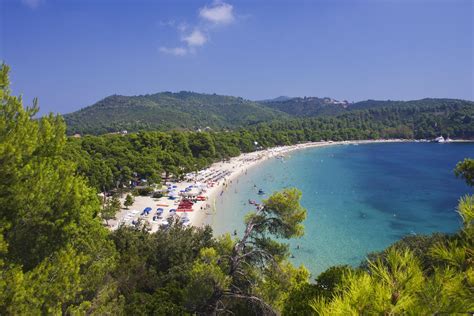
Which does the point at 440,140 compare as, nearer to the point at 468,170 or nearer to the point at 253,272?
the point at 468,170

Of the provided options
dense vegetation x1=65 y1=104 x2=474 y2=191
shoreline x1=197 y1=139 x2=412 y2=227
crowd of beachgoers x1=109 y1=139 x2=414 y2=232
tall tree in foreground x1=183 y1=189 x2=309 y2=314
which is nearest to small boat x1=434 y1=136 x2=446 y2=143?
dense vegetation x1=65 y1=104 x2=474 y2=191

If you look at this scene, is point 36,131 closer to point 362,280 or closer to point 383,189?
point 362,280

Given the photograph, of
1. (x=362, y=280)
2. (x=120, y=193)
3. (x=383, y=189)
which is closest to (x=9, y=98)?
(x=362, y=280)

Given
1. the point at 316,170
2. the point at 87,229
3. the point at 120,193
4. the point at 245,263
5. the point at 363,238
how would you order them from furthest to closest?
1. the point at 316,170
2. the point at 120,193
3. the point at 363,238
4. the point at 245,263
5. the point at 87,229

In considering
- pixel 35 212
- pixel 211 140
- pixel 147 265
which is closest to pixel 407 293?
pixel 35 212

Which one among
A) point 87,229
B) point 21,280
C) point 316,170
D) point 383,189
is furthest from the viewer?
point 316,170

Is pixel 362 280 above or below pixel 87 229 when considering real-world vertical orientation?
above

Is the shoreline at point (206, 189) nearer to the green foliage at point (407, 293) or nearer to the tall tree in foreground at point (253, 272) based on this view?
the tall tree in foreground at point (253, 272)
